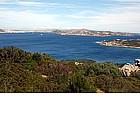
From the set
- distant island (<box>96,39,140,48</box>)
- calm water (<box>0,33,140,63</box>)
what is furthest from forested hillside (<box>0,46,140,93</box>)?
distant island (<box>96,39,140,48</box>)

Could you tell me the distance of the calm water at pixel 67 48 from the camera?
305cm

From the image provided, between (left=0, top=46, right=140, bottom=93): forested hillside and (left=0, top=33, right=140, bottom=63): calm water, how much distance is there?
62 mm

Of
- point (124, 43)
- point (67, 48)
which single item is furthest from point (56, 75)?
point (124, 43)

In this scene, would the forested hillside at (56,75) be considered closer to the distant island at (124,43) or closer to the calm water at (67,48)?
the calm water at (67,48)

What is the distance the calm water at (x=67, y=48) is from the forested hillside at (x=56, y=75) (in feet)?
0.20

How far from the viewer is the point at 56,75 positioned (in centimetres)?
329

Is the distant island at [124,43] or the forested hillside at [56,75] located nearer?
the forested hillside at [56,75]

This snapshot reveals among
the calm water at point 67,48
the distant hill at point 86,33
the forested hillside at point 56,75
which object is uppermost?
the distant hill at point 86,33

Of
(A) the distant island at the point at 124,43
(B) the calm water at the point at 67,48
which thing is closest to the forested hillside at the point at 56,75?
(B) the calm water at the point at 67,48

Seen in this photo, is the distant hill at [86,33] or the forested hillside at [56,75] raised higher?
the distant hill at [86,33]

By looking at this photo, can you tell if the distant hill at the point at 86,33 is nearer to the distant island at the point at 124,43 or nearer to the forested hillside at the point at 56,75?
the distant island at the point at 124,43

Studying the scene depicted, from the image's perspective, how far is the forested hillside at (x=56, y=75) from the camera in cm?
299
